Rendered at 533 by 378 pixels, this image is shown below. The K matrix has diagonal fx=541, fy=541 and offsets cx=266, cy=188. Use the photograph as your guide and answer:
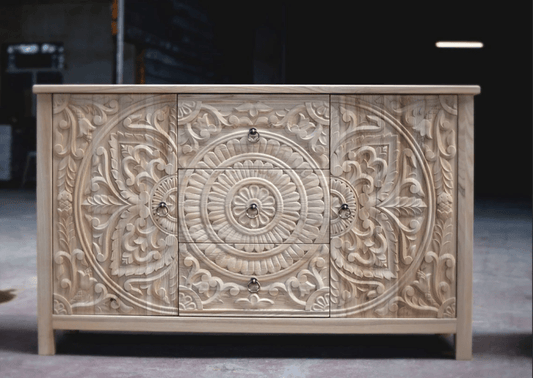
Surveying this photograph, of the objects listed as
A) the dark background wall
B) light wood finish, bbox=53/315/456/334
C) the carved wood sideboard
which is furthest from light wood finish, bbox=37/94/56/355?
the dark background wall

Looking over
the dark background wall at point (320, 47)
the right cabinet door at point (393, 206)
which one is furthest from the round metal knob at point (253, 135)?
the dark background wall at point (320, 47)

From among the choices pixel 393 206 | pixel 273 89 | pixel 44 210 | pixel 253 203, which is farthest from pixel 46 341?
pixel 393 206

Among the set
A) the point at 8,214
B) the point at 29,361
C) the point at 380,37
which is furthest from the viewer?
the point at 380,37

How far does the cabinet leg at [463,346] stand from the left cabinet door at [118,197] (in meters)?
0.88

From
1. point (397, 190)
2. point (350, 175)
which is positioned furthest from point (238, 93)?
point (397, 190)

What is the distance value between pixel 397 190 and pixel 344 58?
9.76 meters

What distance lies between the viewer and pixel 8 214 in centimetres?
502

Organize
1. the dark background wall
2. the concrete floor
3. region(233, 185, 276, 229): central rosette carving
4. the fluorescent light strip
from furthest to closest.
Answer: the fluorescent light strip < the dark background wall < region(233, 185, 276, 229): central rosette carving < the concrete floor

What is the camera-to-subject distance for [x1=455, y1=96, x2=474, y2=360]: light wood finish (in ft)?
5.38

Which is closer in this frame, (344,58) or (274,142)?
(274,142)

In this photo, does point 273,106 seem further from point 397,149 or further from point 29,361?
point 29,361

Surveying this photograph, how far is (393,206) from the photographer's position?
165 centimetres

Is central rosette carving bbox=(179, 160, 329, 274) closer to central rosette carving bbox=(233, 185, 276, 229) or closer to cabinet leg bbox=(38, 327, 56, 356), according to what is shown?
central rosette carving bbox=(233, 185, 276, 229)

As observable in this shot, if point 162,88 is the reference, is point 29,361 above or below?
below
